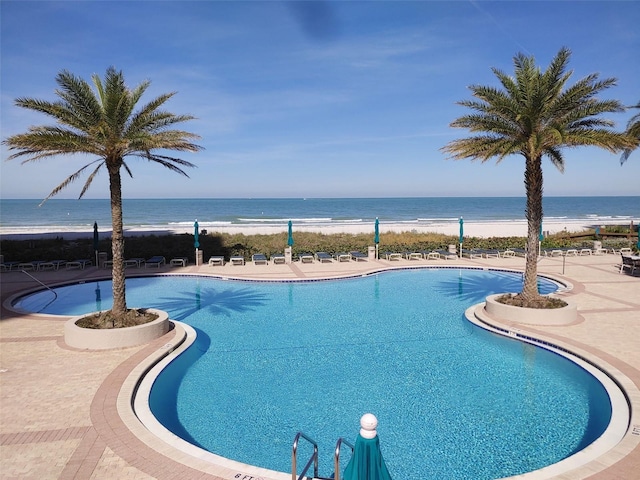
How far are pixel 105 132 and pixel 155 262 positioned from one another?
13495mm

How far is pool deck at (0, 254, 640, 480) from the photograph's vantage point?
579 centimetres

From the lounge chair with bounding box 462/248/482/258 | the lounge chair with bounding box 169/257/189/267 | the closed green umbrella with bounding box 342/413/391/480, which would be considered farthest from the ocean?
the closed green umbrella with bounding box 342/413/391/480

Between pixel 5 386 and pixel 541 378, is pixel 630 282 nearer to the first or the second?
pixel 541 378

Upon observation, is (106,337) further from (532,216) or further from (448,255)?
(448,255)

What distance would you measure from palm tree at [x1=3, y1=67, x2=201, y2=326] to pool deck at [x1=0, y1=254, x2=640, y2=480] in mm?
2160

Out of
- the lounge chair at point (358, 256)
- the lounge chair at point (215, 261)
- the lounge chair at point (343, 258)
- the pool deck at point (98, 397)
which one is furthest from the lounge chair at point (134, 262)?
the lounge chair at point (358, 256)

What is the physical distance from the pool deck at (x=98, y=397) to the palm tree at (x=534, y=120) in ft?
8.82

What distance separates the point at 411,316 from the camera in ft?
47.5

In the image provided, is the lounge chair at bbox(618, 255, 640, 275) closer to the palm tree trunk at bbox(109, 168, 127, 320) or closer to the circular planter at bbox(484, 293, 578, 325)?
the circular planter at bbox(484, 293, 578, 325)

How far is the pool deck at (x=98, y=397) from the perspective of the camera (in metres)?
5.79

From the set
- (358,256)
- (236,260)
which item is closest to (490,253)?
(358,256)

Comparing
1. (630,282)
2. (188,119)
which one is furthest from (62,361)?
(630,282)

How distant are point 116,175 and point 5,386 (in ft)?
17.7

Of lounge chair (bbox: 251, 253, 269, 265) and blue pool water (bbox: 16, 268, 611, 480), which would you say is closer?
blue pool water (bbox: 16, 268, 611, 480)
